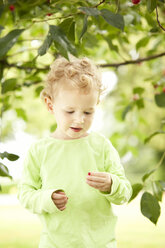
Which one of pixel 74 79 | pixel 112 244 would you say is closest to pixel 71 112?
pixel 74 79

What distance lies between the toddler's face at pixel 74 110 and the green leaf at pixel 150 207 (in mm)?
433

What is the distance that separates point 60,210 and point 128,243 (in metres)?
4.43

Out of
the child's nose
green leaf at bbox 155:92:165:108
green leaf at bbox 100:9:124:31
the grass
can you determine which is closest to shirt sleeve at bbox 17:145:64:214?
the child's nose

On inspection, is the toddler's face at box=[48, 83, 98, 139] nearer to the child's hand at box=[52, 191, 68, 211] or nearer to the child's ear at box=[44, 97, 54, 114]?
the child's ear at box=[44, 97, 54, 114]

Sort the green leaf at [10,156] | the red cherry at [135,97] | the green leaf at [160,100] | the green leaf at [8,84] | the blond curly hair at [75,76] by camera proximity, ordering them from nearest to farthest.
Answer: the green leaf at [10,156]
the blond curly hair at [75,76]
the green leaf at [8,84]
the green leaf at [160,100]
the red cherry at [135,97]

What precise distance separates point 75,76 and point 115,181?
47 centimetres

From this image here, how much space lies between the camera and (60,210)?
56.2 inches

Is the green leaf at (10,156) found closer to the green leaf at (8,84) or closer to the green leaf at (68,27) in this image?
the green leaf at (68,27)

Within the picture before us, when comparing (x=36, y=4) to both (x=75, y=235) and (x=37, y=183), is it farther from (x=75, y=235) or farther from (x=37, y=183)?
(x=75, y=235)

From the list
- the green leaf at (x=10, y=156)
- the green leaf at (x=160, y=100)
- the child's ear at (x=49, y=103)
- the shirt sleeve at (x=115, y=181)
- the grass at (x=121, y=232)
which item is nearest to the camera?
the green leaf at (x=10, y=156)

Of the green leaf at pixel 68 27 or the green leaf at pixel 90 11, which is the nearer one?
the green leaf at pixel 90 11

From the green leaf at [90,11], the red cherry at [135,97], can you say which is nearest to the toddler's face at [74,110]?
the green leaf at [90,11]

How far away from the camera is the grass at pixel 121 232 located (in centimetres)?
550

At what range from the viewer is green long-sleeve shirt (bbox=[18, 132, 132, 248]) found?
150 centimetres
